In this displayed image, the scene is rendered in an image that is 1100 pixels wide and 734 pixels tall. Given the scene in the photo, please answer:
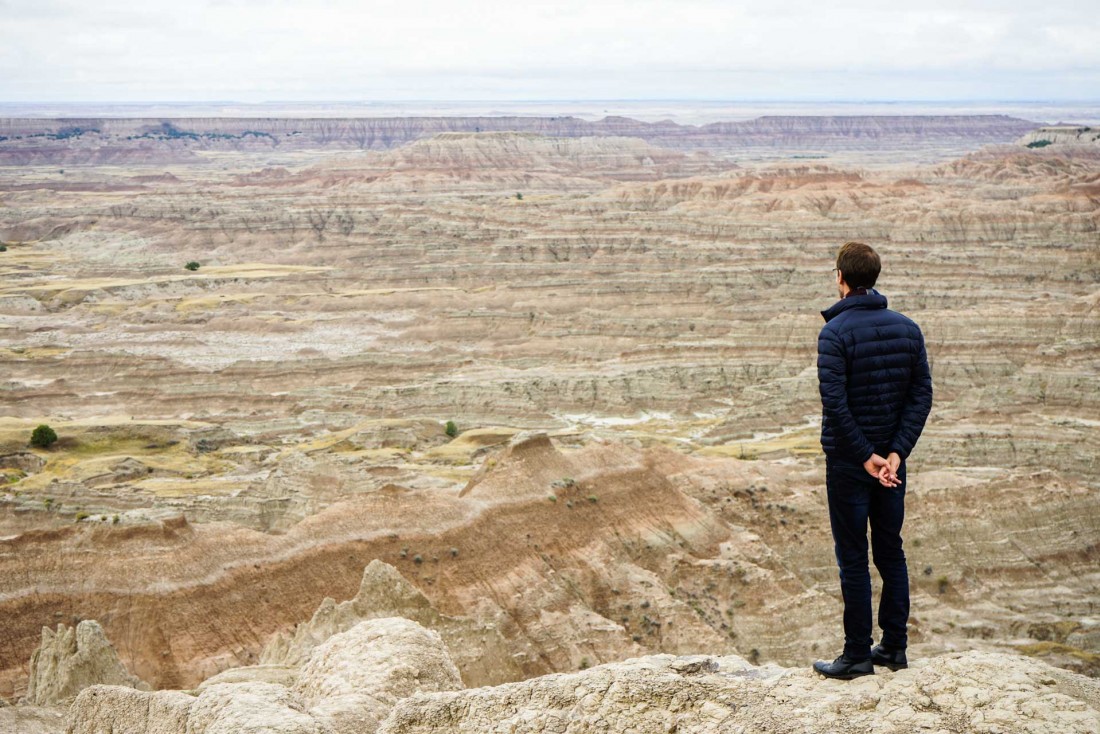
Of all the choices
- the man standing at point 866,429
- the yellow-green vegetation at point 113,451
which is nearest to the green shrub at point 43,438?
A: the yellow-green vegetation at point 113,451

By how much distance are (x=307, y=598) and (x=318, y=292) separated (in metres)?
81.8

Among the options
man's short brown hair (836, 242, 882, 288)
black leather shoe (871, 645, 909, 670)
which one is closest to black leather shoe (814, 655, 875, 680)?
black leather shoe (871, 645, 909, 670)

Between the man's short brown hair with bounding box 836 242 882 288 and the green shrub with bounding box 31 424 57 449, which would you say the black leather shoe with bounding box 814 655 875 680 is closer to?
the man's short brown hair with bounding box 836 242 882 288

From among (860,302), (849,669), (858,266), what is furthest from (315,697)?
(858,266)

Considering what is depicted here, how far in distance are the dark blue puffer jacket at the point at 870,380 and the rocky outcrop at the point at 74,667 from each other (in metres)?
17.7

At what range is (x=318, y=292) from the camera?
105438 millimetres

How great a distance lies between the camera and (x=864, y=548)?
359 inches

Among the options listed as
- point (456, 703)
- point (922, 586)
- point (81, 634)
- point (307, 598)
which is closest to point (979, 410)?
point (922, 586)

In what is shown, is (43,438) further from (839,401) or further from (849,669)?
(839,401)

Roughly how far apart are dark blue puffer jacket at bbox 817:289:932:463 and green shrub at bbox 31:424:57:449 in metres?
55.4

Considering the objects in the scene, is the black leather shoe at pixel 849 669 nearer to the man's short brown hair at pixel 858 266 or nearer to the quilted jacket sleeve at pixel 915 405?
the quilted jacket sleeve at pixel 915 405

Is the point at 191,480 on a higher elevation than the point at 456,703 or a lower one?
lower

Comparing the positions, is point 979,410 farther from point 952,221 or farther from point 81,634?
point 952,221

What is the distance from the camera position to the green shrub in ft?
180
